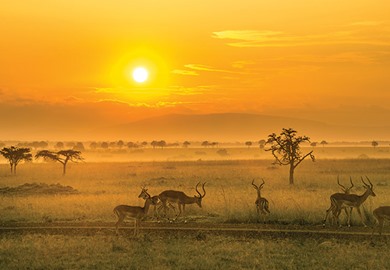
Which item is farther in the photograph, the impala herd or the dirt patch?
the dirt patch

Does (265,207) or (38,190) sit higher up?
(265,207)

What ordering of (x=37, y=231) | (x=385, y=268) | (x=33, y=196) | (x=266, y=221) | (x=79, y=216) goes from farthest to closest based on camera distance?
(x=33, y=196)
(x=79, y=216)
(x=266, y=221)
(x=37, y=231)
(x=385, y=268)

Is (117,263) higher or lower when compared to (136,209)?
lower

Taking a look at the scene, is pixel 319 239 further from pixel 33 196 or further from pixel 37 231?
pixel 33 196

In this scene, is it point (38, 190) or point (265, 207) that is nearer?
point (265, 207)

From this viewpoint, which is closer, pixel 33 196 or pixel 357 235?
pixel 357 235

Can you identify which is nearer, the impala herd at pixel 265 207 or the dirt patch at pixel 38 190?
the impala herd at pixel 265 207

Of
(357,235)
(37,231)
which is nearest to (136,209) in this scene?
(37,231)

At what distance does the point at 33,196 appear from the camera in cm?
3897

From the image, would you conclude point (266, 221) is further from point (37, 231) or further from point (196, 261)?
point (37, 231)

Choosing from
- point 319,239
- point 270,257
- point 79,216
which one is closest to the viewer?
point 270,257

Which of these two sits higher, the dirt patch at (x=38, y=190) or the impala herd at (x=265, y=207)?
the impala herd at (x=265, y=207)

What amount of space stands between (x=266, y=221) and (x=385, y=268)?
823 centimetres

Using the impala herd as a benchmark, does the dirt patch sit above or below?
below
